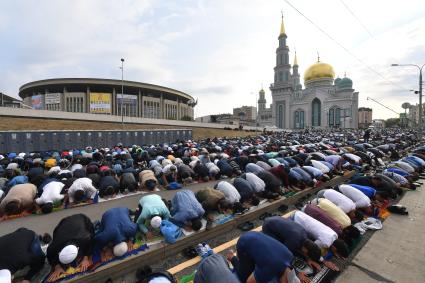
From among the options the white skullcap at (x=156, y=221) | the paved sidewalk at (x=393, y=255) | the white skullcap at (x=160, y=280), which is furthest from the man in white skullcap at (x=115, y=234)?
the paved sidewalk at (x=393, y=255)

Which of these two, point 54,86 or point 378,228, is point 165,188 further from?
point 54,86

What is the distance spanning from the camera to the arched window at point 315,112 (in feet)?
252

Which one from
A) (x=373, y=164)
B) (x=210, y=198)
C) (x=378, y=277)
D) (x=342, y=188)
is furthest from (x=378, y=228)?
(x=373, y=164)

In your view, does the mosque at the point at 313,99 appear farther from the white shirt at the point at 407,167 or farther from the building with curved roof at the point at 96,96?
the white shirt at the point at 407,167

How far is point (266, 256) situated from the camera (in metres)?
2.76

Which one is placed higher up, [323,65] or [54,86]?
[323,65]

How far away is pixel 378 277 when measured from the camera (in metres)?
3.46

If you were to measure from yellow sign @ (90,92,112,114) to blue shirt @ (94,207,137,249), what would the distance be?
49.6 m

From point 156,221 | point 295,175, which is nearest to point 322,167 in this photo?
point 295,175

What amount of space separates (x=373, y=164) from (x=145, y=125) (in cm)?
3405

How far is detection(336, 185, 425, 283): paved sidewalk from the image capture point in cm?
348

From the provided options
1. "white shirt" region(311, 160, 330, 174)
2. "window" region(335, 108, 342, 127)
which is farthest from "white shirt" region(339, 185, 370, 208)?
"window" region(335, 108, 342, 127)

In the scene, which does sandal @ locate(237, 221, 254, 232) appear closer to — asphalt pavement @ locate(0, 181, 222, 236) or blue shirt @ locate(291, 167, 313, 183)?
asphalt pavement @ locate(0, 181, 222, 236)

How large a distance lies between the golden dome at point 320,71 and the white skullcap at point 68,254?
8617 centimetres
